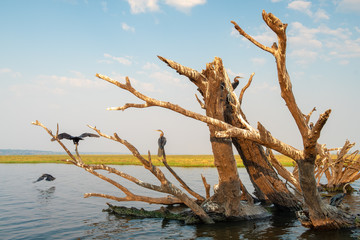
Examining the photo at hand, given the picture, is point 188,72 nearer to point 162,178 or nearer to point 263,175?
point 162,178

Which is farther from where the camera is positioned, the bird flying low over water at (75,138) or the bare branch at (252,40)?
the bird flying low over water at (75,138)

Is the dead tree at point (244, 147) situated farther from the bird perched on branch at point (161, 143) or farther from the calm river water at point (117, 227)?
the bird perched on branch at point (161, 143)

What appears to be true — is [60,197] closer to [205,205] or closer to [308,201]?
[205,205]

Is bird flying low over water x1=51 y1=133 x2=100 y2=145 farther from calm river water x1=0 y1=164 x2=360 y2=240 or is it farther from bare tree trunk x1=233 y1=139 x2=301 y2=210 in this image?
bare tree trunk x1=233 y1=139 x2=301 y2=210

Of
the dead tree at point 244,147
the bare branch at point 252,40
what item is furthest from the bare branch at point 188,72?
the bare branch at point 252,40

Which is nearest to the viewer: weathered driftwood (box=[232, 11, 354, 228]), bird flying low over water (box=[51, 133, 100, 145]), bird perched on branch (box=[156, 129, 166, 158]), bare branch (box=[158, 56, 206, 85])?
weathered driftwood (box=[232, 11, 354, 228])

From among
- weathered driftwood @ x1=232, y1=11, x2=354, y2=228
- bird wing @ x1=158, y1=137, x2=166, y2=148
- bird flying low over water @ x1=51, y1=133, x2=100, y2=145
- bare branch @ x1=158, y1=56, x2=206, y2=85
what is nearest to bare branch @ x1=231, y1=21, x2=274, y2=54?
weathered driftwood @ x1=232, y1=11, x2=354, y2=228

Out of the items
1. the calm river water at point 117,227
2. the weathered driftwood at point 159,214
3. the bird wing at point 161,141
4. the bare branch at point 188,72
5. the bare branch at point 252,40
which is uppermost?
the bare branch at point 188,72

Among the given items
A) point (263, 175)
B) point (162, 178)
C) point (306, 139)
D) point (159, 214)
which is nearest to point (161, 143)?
point (162, 178)

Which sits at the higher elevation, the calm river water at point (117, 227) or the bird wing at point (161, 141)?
the bird wing at point (161, 141)

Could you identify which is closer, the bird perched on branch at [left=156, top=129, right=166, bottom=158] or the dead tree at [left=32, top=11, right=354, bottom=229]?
the dead tree at [left=32, top=11, right=354, bottom=229]

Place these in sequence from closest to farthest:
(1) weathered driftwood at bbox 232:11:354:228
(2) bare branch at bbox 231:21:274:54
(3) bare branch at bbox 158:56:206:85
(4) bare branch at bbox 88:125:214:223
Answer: (1) weathered driftwood at bbox 232:11:354:228, (2) bare branch at bbox 231:21:274:54, (3) bare branch at bbox 158:56:206:85, (4) bare branch at bbox 88:125:214:223

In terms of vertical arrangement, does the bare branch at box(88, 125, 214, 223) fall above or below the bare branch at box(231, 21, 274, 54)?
below

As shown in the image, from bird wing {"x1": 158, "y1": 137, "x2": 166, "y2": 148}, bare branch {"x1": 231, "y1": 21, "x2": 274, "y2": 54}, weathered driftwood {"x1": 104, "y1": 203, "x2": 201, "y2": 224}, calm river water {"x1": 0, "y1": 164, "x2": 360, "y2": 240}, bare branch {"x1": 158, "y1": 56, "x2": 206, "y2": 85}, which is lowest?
calm river water {"x1": 0, "y1": 164, "x2": 360, "y2": 240}
